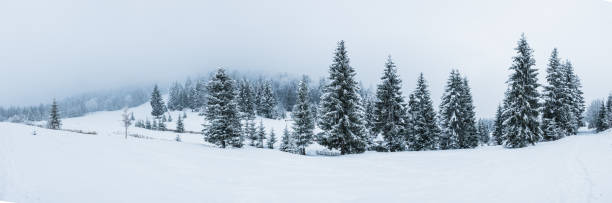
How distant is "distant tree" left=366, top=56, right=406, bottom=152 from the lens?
109ft

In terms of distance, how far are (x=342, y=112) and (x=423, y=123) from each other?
12.9 meters

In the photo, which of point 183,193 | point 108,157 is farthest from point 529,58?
point 108,157

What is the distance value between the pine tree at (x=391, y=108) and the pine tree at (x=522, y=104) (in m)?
9.50

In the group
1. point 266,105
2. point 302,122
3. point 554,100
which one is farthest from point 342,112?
point 266,105

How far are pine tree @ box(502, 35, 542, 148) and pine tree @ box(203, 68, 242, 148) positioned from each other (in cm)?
2547

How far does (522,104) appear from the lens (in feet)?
96.8

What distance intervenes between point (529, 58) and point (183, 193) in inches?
1311

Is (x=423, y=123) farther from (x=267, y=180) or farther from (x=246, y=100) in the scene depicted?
(x=246, y=100)

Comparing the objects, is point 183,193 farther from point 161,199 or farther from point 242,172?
point 242,172

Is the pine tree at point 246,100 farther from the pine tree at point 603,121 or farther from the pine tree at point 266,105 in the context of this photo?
the pine tree at point 603,121

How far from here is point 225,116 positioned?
31.3 m

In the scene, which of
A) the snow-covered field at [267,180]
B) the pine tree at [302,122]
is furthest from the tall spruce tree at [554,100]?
the pine tree at [302,122]

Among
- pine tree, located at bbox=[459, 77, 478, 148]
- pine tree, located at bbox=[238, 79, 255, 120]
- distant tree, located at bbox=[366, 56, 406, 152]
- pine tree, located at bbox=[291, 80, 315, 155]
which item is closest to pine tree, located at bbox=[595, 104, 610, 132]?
pine tree, located at bbox=[459, 77, 478, 148]

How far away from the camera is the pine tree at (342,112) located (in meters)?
27.5
